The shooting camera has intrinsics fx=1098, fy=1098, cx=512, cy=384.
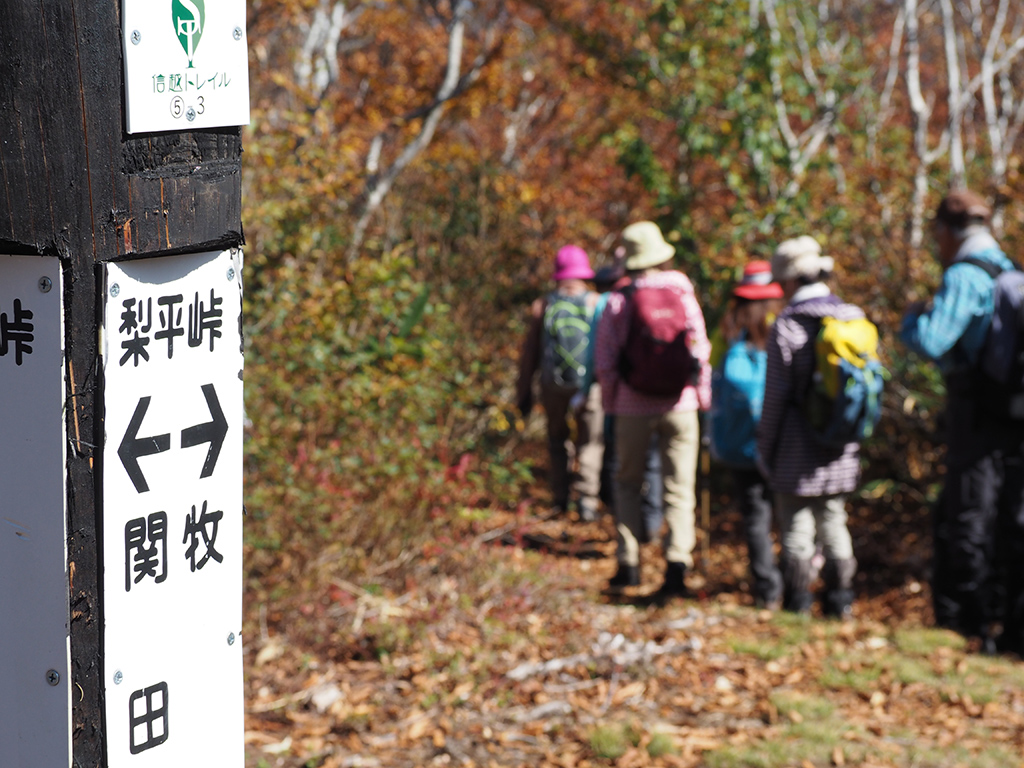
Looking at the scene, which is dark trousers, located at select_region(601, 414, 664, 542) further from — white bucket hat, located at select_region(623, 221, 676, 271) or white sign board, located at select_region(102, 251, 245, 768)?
white sign board, located at select_region(102, 251, 245, 768)

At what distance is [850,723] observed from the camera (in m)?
4.61

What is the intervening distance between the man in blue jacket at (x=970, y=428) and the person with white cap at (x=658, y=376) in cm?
124

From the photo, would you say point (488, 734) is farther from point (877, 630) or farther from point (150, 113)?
point (150, 113)

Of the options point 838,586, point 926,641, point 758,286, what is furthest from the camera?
point 758,286

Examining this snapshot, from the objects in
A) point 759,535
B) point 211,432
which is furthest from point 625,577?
point 211,432

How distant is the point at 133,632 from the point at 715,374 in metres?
5.12

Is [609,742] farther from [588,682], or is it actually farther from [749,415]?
[749,415]

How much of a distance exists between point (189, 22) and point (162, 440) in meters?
0.67

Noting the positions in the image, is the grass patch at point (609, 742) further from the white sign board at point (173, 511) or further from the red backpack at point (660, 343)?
the white sign board at point (173, 511)

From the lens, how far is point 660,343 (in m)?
6.09

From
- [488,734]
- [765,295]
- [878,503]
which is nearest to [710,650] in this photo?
[488,734]

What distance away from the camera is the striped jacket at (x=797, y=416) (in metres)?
5.68

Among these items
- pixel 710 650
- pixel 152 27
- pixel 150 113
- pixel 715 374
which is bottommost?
pixel 710 650

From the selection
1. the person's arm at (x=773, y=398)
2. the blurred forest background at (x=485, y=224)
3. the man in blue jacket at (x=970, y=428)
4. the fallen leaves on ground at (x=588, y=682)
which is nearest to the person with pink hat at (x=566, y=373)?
the blurred forest background at (x=485, y=224)
